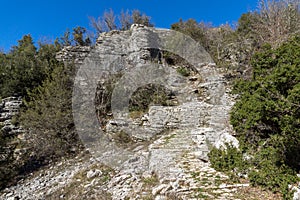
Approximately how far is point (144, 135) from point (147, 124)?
1.50 feet

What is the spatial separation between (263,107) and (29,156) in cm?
743

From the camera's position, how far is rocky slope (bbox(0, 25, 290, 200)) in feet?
12.6

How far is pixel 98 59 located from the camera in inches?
446

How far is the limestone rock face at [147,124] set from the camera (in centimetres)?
402

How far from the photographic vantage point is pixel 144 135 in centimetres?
721

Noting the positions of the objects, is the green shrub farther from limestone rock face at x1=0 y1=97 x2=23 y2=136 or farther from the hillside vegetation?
limestone rock face at x1=0 y1=97 x2=23 y2=136

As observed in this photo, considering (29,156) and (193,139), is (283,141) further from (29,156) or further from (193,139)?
(29,156)

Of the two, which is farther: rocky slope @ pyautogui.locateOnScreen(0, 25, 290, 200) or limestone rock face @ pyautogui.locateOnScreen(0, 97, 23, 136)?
limestone rock face @ pyautogui.locateOnScreen(0, 97, 23, 136)

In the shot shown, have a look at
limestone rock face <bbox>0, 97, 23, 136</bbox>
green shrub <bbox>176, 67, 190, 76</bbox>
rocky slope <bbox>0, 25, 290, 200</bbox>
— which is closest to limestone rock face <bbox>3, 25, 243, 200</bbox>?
rocky slope <bbox>0, 25, 290, 200</bbox>

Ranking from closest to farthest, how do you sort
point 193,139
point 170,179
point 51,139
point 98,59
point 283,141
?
point 283,141 → point 170,179 → point 193,139 → point 51,139 → point 98,59

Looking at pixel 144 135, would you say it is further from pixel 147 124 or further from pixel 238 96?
pixel 238 96

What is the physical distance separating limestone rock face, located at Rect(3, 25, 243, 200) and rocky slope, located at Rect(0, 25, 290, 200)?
2 cm

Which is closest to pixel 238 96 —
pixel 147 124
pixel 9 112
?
pixel 147 124

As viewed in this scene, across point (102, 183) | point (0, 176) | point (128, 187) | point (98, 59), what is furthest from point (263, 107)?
point (98, 59)
